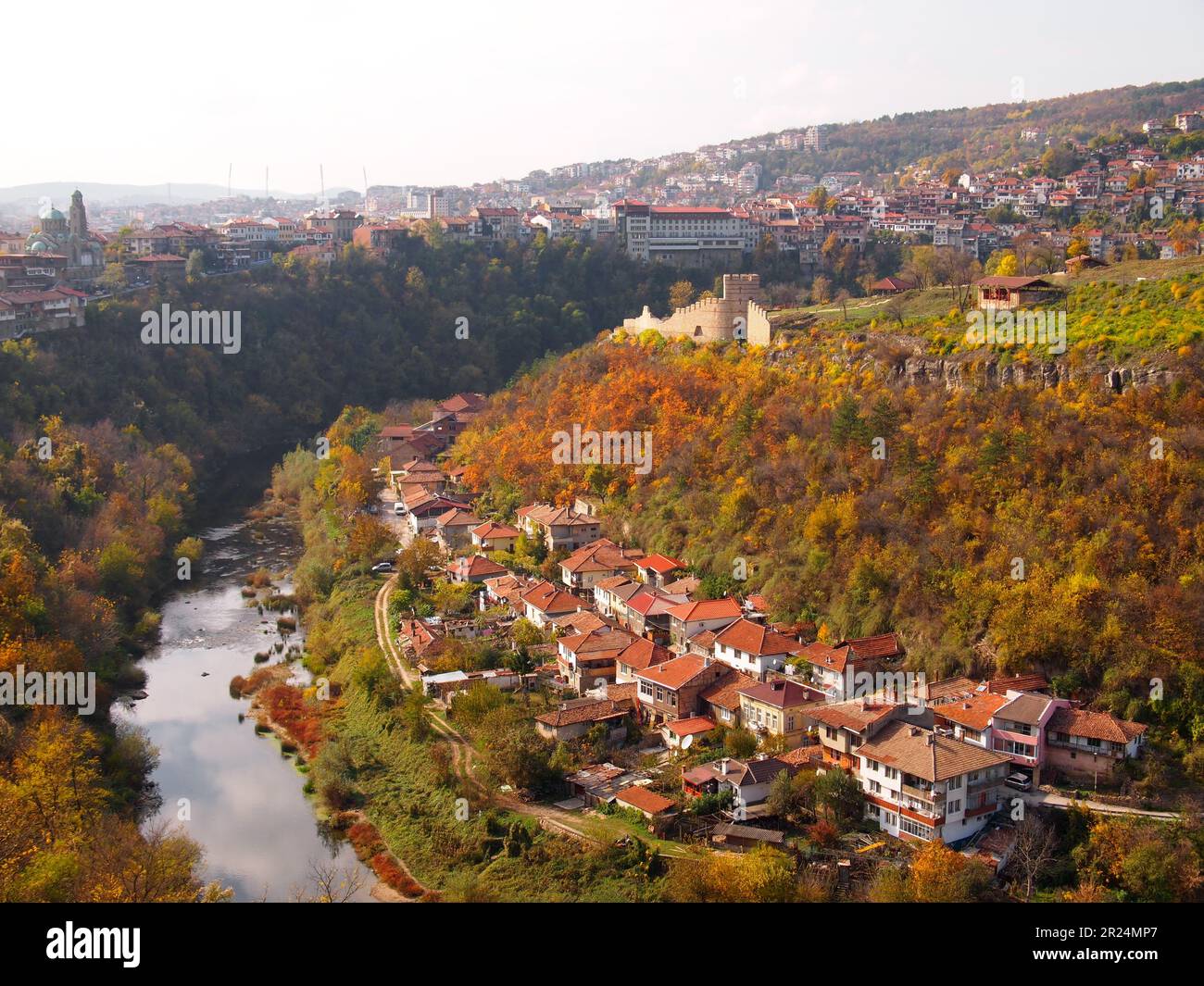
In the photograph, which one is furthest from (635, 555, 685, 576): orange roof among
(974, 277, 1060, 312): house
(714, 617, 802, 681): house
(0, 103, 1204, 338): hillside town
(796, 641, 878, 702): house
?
(0, 103, 1204, 338): hillside town

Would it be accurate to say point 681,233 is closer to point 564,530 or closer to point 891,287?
point 891,287

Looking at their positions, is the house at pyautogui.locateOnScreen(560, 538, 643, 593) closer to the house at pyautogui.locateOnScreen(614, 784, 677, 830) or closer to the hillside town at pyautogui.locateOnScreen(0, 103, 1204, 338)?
the house at pyautogui.locateOnScreen(614, 784, 677, 830)

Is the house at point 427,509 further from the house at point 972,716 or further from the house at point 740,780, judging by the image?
the house at point 972,716

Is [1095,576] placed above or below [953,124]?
below

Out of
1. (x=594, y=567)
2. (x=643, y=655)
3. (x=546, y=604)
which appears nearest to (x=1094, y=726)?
(x=643, y=655)

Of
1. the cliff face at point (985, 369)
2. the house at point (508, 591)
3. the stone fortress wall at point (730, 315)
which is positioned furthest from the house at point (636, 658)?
the stone fortress wall at point (730, 315)

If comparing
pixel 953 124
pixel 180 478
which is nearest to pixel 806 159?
pixel 953 124
